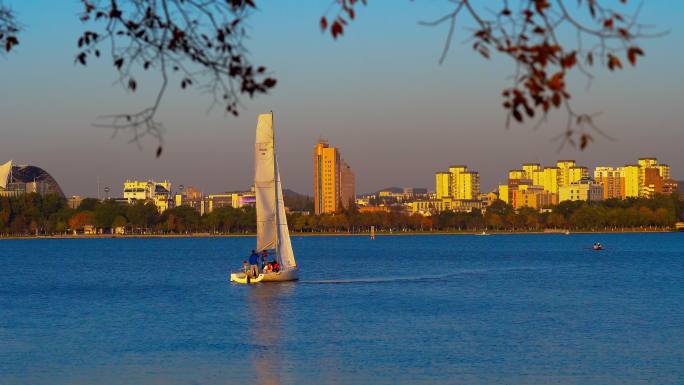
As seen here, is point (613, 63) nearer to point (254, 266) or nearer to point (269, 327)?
point (269, 327)

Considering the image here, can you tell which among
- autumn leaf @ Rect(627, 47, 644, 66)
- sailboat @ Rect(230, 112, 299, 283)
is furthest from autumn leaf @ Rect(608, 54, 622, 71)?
sailboat @ Rect(230, 112, 299, 283)

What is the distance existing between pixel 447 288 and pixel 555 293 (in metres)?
7.70

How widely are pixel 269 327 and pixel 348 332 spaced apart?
4.11 m

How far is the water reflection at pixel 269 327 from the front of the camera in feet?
110

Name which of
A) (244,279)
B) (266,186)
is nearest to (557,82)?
(266,186)

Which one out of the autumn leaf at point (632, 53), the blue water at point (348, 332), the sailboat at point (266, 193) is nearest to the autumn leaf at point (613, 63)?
the autumn leaf at point (632, 53)

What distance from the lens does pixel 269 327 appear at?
46875 millimetres

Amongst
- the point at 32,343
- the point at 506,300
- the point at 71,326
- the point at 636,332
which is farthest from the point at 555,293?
the point at 32,343

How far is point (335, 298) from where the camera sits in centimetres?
6269

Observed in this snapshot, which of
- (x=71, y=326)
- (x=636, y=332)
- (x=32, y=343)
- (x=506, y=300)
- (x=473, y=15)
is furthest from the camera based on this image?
(x=506, y=300)

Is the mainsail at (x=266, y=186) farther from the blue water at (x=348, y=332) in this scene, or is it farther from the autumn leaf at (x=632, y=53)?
the autumn leaf at (x=632, y=53)

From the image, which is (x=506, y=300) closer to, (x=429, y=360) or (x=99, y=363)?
(x=429, y=360)

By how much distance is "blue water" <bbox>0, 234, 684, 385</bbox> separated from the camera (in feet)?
107

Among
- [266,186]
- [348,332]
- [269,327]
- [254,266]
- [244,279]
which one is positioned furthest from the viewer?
[244,279]
